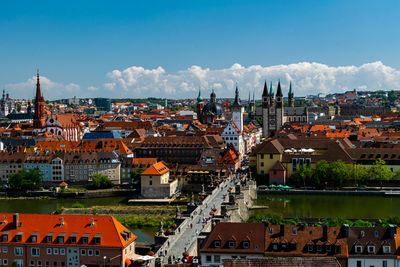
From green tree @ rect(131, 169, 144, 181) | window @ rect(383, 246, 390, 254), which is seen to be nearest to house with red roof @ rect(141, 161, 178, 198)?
green tree @ rect(131, 169, 144, 181)

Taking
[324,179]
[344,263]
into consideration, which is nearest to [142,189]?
[324,179]

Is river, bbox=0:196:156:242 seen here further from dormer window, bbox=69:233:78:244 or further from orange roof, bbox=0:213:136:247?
dormer window, bbox=69:233:78:244

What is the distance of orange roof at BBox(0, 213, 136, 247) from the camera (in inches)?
1104

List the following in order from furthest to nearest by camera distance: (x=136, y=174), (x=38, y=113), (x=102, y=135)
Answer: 1. (x=38, y=113)
2. (x=102, y=135)
3. (x=136, y=174)

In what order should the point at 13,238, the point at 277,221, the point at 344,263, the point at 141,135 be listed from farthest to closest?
the point at 141,135
the point at 277,221
the point at 13,238
the point at 344,263

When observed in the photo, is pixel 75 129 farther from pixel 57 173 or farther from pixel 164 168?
pixel 164 168

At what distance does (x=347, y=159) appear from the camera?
63.3m

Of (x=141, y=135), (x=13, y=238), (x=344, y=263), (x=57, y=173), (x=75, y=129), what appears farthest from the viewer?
(x=75, y=129)

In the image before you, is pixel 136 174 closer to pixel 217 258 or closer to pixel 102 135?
pixel 102 135

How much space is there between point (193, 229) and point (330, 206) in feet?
75.1

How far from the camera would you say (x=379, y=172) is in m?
60.7

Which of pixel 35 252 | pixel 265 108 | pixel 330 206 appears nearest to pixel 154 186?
pixel 330 206

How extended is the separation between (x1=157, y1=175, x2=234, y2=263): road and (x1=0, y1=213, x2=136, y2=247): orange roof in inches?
98.7

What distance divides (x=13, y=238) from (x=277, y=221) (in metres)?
18.1
